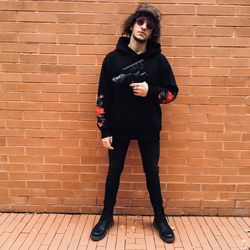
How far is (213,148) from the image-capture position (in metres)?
3.43

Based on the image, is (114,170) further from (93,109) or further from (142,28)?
(142,28)

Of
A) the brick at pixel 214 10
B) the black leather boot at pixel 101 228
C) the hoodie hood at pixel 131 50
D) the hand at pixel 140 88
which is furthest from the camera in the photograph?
the brick at pixel 214 10

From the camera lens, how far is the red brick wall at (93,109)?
3.20m

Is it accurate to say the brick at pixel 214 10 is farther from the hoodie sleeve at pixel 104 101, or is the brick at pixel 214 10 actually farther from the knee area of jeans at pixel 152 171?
the knee area of jeans at pixel 152 171

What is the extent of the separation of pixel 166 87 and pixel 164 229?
126 cm

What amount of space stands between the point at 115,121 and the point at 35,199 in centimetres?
127

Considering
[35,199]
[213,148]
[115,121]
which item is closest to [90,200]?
[35,199]

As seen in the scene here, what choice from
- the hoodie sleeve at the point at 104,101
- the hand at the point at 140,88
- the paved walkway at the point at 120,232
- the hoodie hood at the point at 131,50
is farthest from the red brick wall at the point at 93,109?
the hand at the point at 140,88

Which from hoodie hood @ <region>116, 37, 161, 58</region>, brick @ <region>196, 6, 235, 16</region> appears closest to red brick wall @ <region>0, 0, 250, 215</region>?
brick @ <region>196, 6, 235, 16</region>

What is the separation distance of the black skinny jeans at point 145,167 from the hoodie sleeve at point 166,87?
40 cm

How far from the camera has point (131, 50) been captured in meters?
2.97

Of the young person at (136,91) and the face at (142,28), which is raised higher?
the face at (142,28)

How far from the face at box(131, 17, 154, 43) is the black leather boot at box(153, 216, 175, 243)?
1613 mm

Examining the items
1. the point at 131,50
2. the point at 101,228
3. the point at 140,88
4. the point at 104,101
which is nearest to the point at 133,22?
the point at 131,50
